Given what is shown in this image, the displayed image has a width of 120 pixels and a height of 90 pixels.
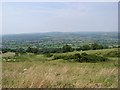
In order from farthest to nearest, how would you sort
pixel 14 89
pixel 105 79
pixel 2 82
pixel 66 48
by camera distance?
pixel 66 48, pixel 105 79, pixel 2 82, pixel 14 89

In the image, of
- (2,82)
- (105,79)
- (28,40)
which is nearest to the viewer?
(2,82)

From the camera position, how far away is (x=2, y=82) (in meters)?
3.49

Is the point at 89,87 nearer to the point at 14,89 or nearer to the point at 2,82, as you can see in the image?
the point at 14,89

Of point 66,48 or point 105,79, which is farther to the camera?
point 66,48

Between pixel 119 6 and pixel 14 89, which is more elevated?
pixel 119 6

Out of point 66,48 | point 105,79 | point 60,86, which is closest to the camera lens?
point 60,86

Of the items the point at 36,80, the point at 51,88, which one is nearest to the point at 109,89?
the point at 51,88

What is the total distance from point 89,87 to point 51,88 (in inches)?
32.9

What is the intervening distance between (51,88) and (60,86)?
0.26 meters

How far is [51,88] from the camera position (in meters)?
3.01

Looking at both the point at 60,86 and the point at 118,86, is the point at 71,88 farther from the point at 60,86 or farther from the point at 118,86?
the point at 118,86

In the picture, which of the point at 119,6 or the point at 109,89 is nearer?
the point at 109,89

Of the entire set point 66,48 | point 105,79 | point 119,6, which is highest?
point 119,6

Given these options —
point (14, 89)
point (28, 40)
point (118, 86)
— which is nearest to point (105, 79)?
point (118, 86)
